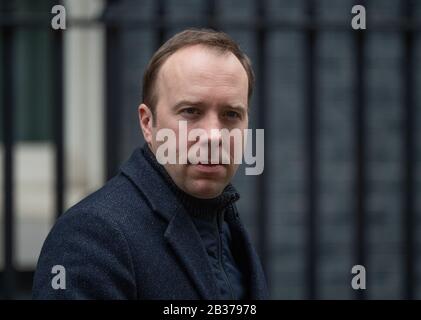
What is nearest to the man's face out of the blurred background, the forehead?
the forehead

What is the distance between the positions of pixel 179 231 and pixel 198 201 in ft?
0.27

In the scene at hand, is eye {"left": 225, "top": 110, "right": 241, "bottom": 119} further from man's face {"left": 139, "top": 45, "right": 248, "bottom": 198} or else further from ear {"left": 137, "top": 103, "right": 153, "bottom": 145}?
ear {"left": 137, "top": 103, "right": 153, "bottom": 145}

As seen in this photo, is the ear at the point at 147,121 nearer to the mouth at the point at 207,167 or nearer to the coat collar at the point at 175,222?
the coat collar at the point at 175,222

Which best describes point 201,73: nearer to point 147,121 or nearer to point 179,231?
point 147,121

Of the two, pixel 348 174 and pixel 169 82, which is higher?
pixel 169 82

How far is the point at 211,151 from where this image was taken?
1.74 m

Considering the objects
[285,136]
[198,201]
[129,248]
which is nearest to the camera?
[129,248]

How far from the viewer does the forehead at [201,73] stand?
5.68ft

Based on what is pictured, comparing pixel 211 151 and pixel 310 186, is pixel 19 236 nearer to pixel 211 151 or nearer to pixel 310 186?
pixel 310 186

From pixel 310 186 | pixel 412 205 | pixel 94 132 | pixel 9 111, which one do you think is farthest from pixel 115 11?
pixel 94 132

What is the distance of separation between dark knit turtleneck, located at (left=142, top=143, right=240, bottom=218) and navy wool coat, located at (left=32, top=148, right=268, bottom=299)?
15mm

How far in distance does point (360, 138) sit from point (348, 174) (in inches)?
62.7

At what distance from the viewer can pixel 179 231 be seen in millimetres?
1794

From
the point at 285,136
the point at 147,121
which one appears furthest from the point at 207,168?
the point at 285,136
